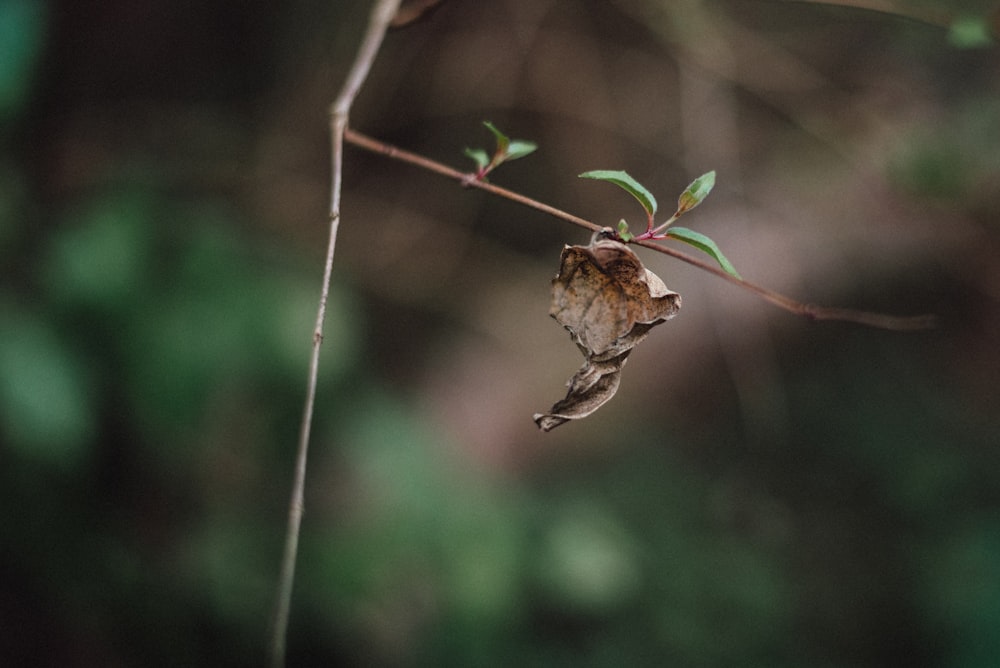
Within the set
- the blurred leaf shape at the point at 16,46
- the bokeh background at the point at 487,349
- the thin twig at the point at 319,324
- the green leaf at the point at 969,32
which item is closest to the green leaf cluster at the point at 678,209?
the thin twig at the point at 319,324

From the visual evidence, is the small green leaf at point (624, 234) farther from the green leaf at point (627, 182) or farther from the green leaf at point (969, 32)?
the green leaf at point (969, 32)

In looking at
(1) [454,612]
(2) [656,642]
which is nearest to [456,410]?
(1) [454,612]

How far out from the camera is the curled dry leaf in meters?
0.43

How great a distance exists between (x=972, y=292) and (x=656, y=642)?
92 centimetres

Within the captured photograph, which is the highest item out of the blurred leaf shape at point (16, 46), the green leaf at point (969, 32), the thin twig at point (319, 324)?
the green leaf at point (969, 32)

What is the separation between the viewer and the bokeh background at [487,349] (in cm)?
96

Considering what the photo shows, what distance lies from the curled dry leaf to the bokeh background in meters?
0.61

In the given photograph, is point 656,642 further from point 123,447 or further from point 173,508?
point 123,447

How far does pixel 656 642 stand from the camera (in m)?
1.25

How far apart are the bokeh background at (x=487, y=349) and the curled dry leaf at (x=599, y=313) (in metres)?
0.61

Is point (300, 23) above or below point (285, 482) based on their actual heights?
above

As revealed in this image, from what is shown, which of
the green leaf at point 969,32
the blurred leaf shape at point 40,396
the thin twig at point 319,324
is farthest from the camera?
the blurred leaf shape at point 40,396

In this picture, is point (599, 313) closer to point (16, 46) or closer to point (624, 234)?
point (624, 234)

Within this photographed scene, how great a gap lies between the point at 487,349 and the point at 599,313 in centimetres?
110
